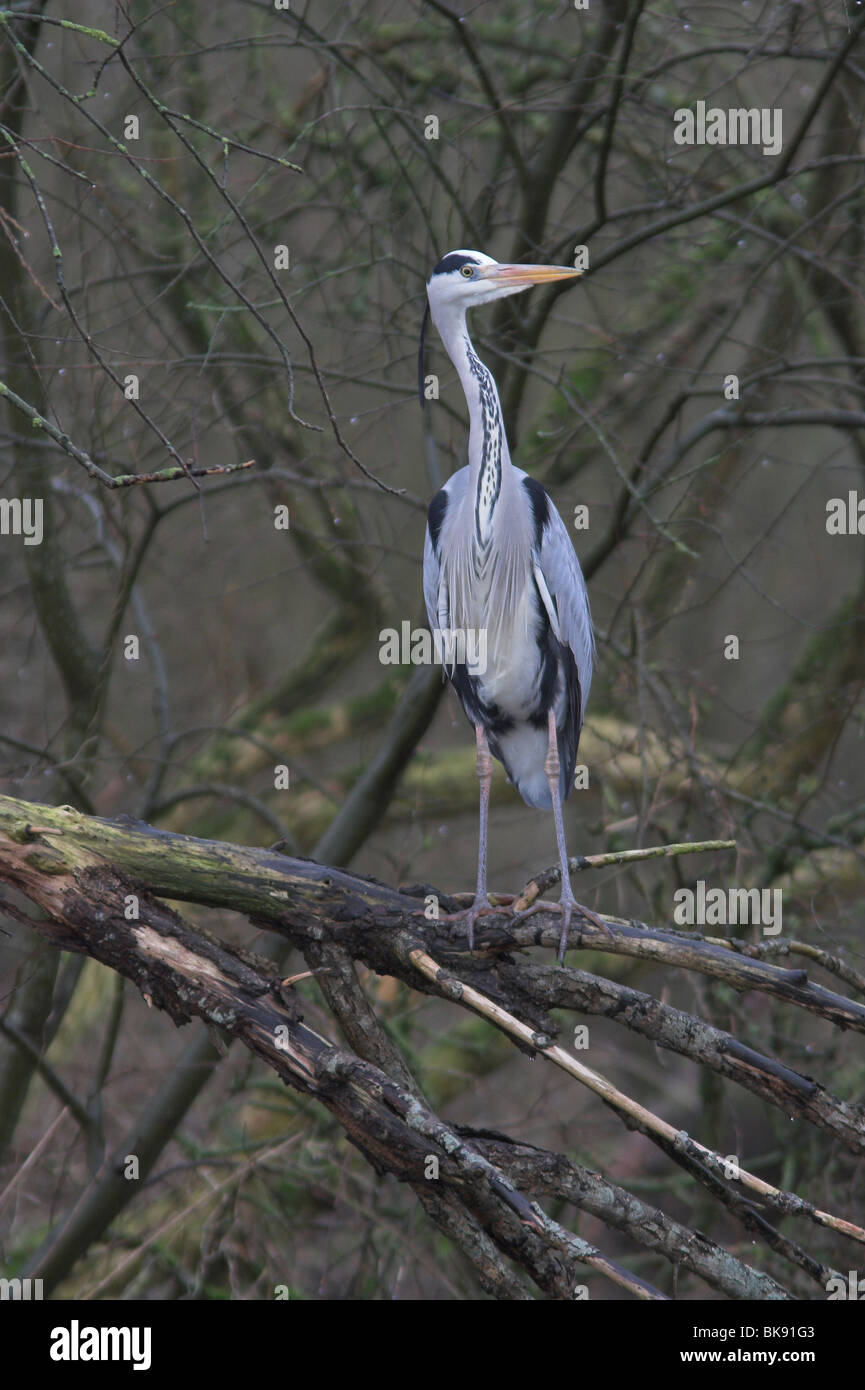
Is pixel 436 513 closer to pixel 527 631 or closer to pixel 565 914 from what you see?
pixel 527 631

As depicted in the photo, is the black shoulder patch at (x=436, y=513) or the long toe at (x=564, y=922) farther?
the black shoulder patch at (x=436, y=513)

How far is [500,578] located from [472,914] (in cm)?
138

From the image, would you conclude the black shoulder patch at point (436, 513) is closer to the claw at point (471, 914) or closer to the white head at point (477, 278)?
the white head at point (477, 278)

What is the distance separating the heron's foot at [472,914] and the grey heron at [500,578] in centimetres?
36

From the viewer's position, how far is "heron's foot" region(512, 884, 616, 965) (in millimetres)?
2971

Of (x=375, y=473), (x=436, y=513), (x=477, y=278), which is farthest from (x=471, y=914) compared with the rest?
(x=375, y=473)

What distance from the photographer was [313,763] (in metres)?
7.82

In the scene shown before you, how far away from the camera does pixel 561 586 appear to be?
13.5 ft

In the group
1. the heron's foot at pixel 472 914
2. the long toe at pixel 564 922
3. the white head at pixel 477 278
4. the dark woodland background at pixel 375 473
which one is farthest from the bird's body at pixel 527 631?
the long toe at pixel 564 922

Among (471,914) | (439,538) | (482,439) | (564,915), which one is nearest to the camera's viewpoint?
(471,914)

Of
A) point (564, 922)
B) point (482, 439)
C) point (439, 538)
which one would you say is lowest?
point (564, 922)

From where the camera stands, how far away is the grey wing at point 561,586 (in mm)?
4082
